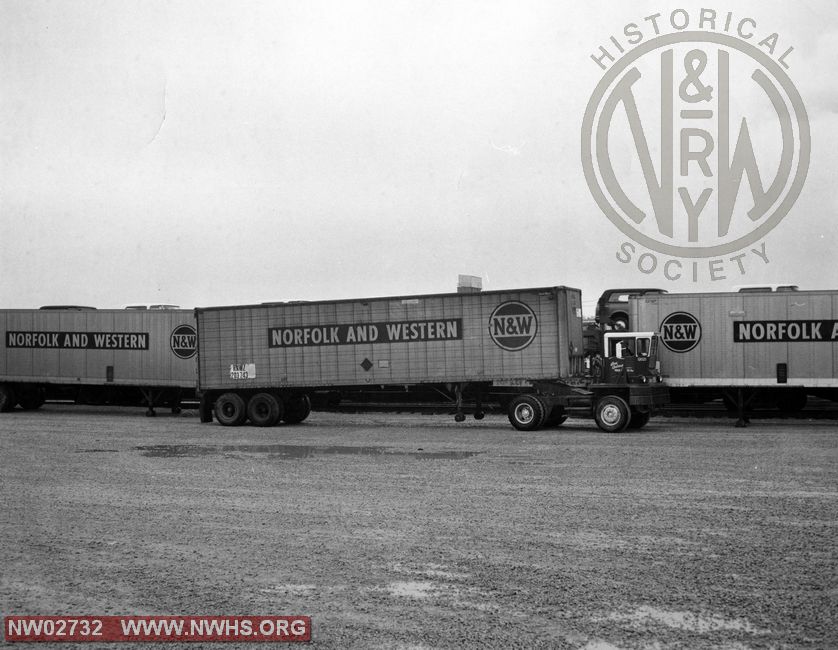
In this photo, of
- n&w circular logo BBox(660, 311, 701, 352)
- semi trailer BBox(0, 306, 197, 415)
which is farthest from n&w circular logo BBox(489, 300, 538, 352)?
semi trailer BBox(0, 306, 197, 415)

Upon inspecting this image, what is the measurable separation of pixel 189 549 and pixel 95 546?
87 cm

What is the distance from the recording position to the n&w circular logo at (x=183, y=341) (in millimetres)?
27656

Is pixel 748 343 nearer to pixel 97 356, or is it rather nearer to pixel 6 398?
pixel 97 356

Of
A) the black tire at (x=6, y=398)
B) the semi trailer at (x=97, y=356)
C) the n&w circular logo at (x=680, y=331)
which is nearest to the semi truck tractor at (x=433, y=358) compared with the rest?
the n&w circular logo at (x=680, y=331)

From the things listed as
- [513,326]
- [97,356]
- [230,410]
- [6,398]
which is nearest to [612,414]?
[513,326]

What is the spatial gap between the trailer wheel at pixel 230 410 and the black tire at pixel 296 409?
3.78 feet

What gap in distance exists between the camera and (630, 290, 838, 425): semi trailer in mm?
21469

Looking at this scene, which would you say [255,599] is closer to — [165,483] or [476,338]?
[165,483]

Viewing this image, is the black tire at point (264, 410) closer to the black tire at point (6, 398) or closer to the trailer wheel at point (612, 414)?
the trailer wheel at point (612, 414)

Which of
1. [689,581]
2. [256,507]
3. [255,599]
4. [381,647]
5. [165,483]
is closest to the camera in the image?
[381,647]

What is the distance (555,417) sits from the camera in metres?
21.9

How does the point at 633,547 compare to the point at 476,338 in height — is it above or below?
below

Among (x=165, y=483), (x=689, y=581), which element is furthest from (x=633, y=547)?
(x=165, y=483)

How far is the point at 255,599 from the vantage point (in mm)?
6141
